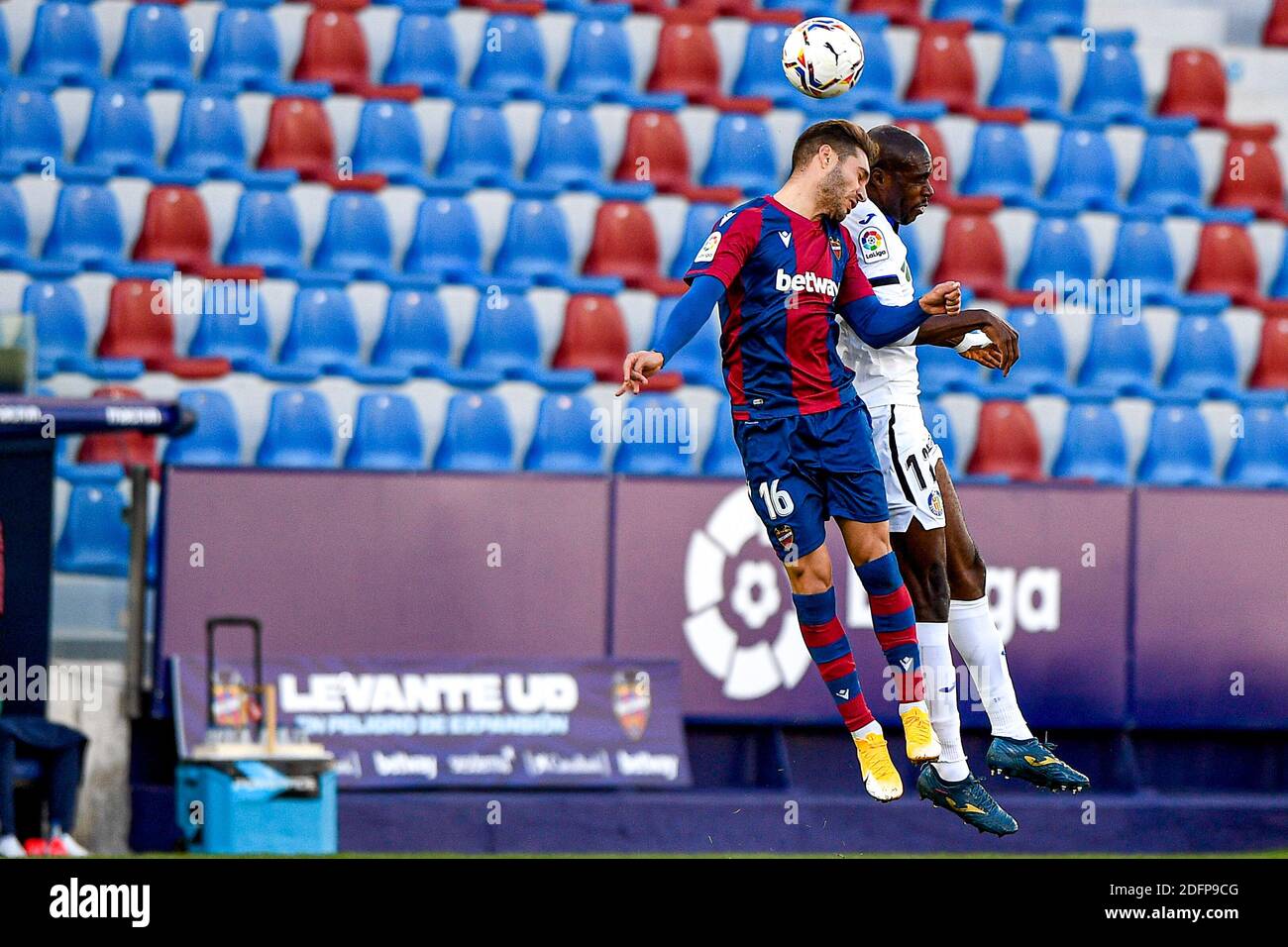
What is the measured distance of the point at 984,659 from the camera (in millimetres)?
5238

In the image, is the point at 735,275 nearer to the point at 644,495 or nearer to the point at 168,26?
the point at 644,495

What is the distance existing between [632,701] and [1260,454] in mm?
4004

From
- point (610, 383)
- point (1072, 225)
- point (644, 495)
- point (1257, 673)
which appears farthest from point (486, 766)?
point (1072, 225)

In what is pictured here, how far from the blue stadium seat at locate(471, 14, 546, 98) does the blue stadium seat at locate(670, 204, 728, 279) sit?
4.93 ft

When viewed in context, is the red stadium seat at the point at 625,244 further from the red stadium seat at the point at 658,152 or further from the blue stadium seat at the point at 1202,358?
the blue stadium seat at the point at 1202,358

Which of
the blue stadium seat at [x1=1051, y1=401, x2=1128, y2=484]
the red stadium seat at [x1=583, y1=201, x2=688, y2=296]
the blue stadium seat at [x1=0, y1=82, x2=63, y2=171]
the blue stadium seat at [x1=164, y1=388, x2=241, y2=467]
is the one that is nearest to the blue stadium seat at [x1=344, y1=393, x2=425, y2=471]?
the blue stadium seat at [x1=164, y1=388, x2=241, y2=467]

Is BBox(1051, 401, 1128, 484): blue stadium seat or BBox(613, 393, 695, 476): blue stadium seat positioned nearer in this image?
BBox(613, 393, 695, 476): blue stadium seat

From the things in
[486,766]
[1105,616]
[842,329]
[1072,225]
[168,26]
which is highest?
[168,26]

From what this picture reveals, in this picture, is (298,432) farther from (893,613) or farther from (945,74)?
(893,613)

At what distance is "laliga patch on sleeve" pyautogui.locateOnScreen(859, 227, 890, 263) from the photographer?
5.00 m

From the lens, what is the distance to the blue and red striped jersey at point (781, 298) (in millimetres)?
4902

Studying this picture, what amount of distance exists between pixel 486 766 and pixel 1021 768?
514 centimetres

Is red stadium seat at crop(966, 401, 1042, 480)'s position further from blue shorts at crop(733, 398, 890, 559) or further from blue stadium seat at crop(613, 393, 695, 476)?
blue shorts at crop(733, 398, 890, 559)

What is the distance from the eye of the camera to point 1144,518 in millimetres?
10297
